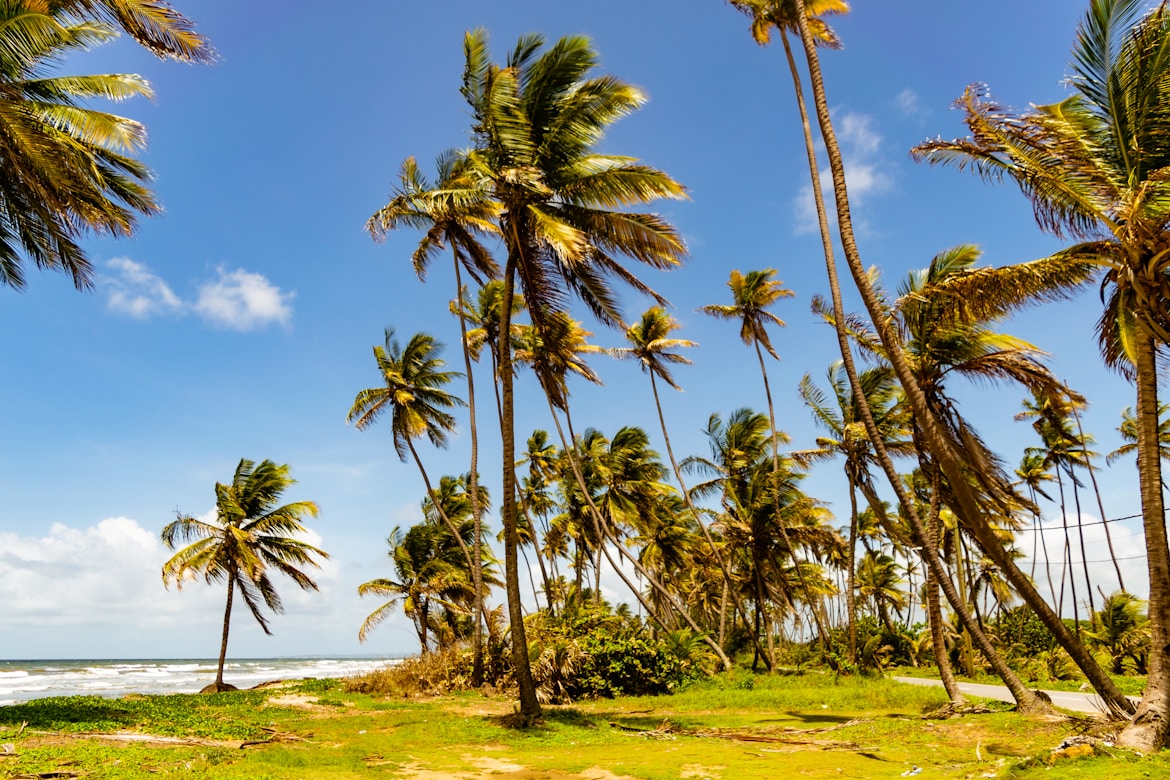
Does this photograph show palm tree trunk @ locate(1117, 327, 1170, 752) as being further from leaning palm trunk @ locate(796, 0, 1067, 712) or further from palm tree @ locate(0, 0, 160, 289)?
palm tree @ locate(0, 0, 160, 289)

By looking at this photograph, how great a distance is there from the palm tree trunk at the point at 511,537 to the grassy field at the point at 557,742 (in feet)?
2.07

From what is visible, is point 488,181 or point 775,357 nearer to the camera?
point 488,181

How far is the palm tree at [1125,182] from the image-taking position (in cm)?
759

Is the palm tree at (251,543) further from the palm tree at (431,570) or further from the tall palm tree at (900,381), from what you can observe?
the tall palm tree at (900,381)

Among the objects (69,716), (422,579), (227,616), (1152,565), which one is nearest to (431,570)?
(422,579)

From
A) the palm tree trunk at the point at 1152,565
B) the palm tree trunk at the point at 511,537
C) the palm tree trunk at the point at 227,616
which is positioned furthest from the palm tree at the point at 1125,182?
the palm tree trunk at the point at 227,616

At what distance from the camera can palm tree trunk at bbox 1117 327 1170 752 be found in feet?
23.9

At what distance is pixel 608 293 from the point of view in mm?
13352

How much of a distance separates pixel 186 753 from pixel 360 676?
1193 cm

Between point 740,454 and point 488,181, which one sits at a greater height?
point 488,181

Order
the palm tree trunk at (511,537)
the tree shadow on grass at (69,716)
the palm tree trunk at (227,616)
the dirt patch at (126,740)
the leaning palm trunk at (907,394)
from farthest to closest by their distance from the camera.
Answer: the palm tree trunk at (227,616)
the palm tree trunk at (511,537)
the tree shadow on grass at (69,716)
the leaning palm trunk at (907,394)
the dirt patch at (126,740)

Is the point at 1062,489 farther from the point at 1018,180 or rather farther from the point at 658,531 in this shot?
the point at 1018,180

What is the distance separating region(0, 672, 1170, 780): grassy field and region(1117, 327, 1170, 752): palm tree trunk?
0.85 meters

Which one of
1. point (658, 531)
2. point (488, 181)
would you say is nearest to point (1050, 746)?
point (488, 181)
